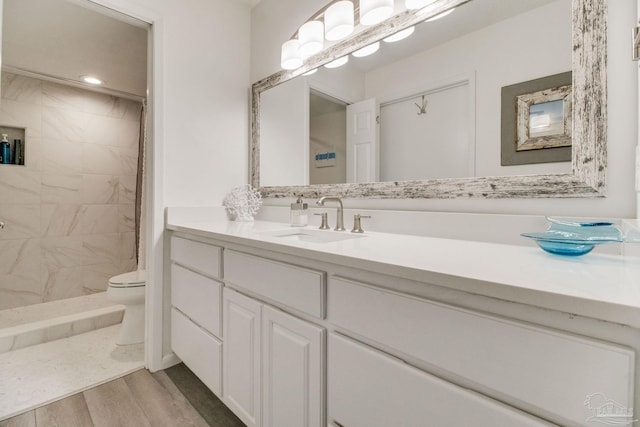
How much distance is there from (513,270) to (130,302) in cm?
220

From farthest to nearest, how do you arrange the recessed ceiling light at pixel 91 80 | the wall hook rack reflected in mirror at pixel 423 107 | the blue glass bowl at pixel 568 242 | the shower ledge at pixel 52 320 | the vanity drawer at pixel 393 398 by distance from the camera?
the recessed ceiling light at pixel 91 80
the shower ledge at pixel 52 320
the wall hook rack reflected in mirror at pixel 423 107
the blue glass bowl at pixel 568 242
the vanity drawer at pixel 393 398

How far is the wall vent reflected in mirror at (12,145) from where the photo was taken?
8.23 ft

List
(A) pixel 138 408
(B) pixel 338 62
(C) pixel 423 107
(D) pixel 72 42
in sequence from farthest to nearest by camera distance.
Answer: (D) pixel 72 42, (B) pixel 338 62, (A) pixel 138 408, (C) pixel 423 107

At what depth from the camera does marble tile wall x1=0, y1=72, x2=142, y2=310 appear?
2582mm

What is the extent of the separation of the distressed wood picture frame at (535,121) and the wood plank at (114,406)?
6.03 ft

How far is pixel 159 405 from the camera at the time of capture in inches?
56.6

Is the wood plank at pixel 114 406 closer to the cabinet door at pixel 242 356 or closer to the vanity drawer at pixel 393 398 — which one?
the cabinet door at pixel 242 356

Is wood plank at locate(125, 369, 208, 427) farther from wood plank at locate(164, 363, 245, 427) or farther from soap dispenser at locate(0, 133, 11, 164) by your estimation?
soap dispenser at locate(0, 133, 11, 164)

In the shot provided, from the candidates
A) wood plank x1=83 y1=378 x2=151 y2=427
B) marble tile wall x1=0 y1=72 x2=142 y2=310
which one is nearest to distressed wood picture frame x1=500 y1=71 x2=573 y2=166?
wood plank x1=83 y1=378 x2=151 y2=427

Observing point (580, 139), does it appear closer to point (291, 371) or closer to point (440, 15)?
point (440, 15)

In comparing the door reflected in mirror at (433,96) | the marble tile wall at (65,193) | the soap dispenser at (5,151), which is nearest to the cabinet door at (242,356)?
the door reflected in mirror at (433,96)

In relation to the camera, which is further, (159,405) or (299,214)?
(299,214)

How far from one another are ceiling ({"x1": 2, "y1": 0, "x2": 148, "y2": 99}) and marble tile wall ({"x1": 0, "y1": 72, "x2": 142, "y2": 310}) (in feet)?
0.92

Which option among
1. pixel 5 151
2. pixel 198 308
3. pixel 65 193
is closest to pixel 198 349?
pixel 198 308
